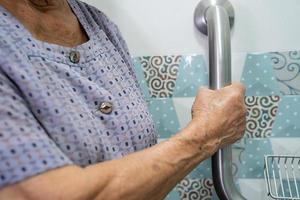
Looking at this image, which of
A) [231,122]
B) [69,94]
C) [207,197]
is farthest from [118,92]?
[207,197]

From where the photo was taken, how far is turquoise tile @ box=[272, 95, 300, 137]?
75 centimetres

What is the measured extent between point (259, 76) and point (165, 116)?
0.23 m

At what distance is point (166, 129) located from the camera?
80 centimetres

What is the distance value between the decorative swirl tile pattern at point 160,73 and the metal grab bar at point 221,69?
0.12 metres

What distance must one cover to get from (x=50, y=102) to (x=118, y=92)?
0.14 meters

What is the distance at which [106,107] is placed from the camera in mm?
498

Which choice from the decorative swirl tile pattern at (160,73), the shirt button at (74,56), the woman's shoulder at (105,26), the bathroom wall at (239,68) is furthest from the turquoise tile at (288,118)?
the shirt button at (74,56)

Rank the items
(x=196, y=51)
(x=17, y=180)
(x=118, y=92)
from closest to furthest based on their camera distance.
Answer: (x=17, y=180) → (x=118, y=92) → (x=196, y=51)

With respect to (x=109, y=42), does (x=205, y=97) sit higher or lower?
lower

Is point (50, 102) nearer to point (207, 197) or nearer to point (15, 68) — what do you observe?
point (15, 68)

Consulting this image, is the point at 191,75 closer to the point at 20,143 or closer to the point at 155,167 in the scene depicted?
the point at 155,167

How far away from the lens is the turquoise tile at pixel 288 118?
0.75 meters

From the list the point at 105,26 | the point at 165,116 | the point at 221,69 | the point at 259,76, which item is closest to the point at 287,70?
the point at 259,76

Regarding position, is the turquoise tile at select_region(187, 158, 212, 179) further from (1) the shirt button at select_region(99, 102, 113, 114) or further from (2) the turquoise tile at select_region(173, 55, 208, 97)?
(1) the shirt button at select_region(99, 102, 113, 114)
